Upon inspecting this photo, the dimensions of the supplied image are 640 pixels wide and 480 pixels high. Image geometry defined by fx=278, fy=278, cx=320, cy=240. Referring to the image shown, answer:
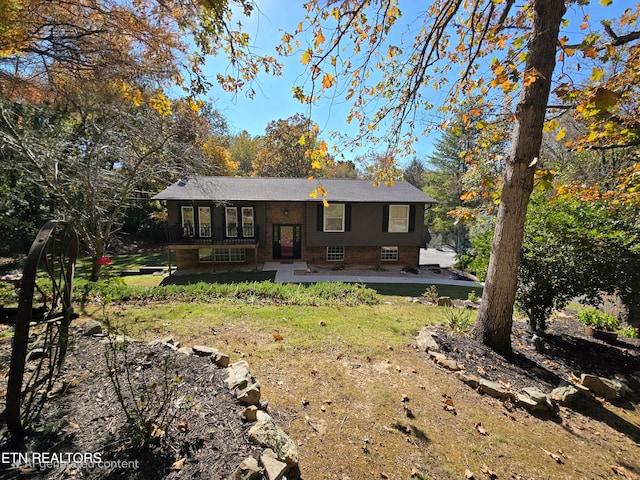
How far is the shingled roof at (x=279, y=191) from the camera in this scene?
13.0m

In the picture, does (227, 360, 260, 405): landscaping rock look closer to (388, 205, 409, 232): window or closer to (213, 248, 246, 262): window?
(213, 248, 246, 262): window

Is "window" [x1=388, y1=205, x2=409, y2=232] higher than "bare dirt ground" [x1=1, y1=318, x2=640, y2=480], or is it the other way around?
"window" [x1=388, y1=205, x2=409, y2=232]

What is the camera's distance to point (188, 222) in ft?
44.8

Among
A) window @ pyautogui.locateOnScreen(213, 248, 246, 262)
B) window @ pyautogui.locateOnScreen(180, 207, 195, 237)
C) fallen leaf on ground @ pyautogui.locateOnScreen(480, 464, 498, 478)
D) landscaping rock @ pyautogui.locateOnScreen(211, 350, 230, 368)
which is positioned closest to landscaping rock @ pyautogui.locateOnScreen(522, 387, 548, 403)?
fallen leaf on ground @ pyautogui.locateOnScreen(480, 464, 498, 478)

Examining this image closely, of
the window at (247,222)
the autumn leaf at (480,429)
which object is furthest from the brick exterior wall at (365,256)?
the autumn leaf at (480,429)

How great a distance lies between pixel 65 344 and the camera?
244 cm

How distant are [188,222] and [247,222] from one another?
2816mm

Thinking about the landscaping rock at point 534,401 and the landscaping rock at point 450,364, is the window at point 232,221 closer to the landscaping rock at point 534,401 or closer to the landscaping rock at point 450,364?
the landscaping rock at point 450,364

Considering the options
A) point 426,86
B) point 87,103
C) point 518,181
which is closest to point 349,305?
point 518,181

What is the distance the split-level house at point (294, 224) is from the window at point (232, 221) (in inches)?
1.9

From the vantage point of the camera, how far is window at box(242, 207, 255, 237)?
14.0 meters

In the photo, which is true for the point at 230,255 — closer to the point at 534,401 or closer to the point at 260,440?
the point at 260,440

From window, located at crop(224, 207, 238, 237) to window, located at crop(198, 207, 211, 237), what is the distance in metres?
0.86

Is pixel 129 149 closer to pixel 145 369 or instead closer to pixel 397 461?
pixel 145 369
